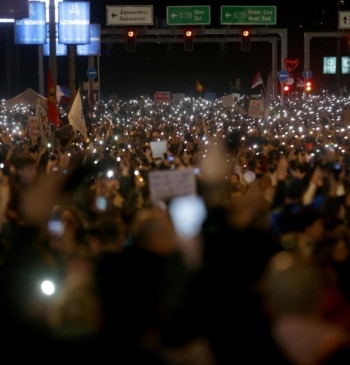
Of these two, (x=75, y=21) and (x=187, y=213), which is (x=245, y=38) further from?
(x=187, y=213)

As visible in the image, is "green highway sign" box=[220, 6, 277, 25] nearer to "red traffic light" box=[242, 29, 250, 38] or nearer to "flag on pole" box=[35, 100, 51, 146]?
"red traffic light" box=[242, 29, 250, 38]

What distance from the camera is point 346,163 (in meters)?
16.8

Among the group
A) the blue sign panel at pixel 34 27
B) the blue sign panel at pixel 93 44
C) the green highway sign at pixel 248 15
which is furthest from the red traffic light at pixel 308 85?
the blue sign panel at pixel 34 27

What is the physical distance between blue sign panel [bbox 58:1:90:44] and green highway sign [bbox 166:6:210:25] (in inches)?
521

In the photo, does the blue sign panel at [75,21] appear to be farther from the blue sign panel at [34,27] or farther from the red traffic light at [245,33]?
the red traffic light at [245,33]

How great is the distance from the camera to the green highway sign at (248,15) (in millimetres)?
40938

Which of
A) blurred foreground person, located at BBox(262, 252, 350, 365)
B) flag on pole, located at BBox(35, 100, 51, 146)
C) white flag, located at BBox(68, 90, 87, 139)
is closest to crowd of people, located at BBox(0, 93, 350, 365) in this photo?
blurred foreground person, located at BBox(262, 252, 350, 365)

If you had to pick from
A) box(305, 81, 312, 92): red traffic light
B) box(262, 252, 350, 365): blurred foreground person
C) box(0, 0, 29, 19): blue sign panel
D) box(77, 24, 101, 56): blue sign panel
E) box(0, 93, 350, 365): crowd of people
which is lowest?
box(305, 81, 312, 92): red traffic light

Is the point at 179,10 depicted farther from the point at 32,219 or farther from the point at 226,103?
the point at 32,219

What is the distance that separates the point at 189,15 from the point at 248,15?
8.06 feet

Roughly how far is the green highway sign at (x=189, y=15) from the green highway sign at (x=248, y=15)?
31.0 inches

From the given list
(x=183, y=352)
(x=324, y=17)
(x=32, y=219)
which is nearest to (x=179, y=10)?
(x=32, y=219)

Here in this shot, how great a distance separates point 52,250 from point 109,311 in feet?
5.19

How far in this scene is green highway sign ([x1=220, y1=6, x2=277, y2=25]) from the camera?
4094cm
